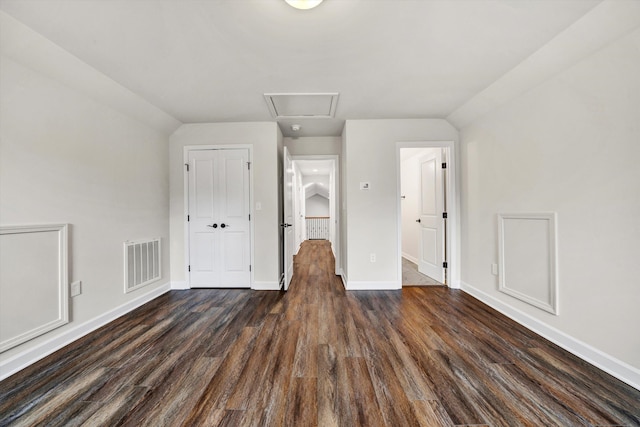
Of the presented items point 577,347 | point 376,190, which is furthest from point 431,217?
point 577,347

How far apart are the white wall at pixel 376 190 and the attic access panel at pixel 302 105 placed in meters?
0.50

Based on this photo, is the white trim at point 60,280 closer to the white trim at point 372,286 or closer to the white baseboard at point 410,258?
the white trim at point 372,286

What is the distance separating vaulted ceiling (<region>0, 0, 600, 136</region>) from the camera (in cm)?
140

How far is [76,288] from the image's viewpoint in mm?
2010

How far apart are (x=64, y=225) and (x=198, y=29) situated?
73.4 inches

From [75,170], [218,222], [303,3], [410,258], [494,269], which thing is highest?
[303,3]

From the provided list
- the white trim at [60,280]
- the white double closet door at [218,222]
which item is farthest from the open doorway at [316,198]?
the white trim at [60,280]

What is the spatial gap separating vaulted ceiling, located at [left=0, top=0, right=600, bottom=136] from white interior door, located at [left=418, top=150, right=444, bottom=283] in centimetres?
125

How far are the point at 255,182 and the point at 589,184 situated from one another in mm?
3241

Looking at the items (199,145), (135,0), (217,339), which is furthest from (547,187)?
(199,145)

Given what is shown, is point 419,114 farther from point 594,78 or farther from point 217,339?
point 217,339

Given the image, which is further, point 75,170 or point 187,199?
point 187,199

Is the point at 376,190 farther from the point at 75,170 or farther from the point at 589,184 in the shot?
the point at 75,170

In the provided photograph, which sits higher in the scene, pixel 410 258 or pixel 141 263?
pixel 141 263
